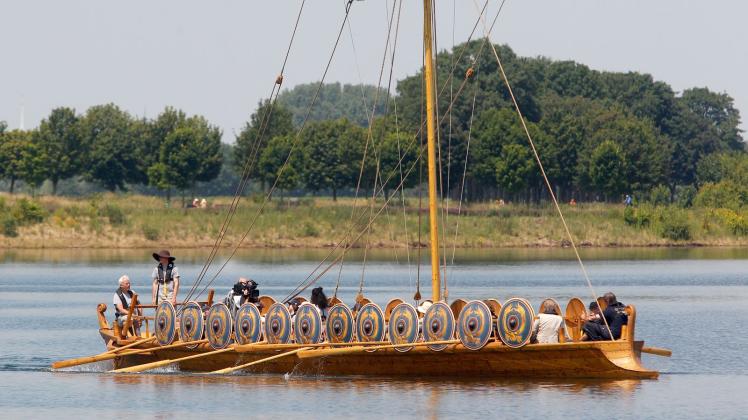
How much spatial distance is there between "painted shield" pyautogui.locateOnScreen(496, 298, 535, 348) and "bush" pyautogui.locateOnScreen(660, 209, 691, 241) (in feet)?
267

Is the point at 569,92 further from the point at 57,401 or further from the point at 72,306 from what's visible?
the point at 57,401

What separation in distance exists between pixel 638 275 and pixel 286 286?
18510 mm

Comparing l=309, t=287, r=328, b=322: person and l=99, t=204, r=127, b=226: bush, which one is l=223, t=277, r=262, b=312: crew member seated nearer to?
l=309, t=287, r=328, b=322: person

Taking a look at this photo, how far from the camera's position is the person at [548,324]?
1236 inches

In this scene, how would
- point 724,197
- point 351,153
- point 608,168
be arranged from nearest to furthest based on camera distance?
point 724,197
point 351,153
point 608,168

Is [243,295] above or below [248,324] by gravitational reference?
above

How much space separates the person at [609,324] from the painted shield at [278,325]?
267 inches

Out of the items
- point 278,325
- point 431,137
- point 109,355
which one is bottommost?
point 109,355

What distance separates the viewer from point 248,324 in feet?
114

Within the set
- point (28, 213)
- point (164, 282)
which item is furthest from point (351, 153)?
point (164, 282)

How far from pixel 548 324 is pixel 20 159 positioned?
349 ft

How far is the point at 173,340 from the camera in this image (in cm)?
3619

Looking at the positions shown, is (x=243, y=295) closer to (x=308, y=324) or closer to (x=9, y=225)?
(x=308, y=324)

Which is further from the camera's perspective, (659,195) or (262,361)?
(659,195)
